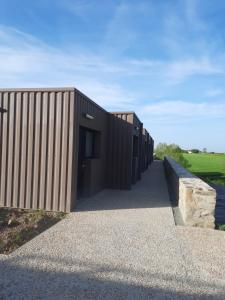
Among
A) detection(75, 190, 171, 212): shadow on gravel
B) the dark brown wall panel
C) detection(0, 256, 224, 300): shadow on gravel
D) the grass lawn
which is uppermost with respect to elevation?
the dark brown wall panel

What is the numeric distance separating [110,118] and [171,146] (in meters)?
29.4

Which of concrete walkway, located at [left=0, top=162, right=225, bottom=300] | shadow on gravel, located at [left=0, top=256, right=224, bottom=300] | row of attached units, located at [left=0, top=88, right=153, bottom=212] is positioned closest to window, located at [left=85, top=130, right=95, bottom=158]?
row of attached units, located at [left=0, top=88, right=153, bottom=212]

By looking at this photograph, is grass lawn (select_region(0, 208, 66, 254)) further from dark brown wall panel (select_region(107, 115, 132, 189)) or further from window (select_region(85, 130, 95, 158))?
dark brown wall panel (select_region(107, 115, 132, 189))

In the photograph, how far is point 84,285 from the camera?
3811 millimetres

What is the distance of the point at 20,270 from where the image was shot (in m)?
4.15

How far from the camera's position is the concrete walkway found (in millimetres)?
3705

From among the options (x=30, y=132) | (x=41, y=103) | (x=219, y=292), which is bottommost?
(x=219, y=292)

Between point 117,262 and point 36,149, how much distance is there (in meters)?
4.20

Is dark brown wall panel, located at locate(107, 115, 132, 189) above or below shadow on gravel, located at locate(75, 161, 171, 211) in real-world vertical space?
above

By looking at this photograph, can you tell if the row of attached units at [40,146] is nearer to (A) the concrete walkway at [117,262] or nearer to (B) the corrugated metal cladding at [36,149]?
(B) the corrugated metal cladding at [36,149]

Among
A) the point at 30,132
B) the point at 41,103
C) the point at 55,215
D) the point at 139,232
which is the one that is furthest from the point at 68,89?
the point at 139,232

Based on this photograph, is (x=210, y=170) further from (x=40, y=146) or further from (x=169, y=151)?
(x=40, y=146)

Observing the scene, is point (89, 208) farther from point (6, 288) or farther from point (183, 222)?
point (6, 288)

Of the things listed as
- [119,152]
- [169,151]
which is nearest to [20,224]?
[119,152]
